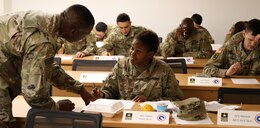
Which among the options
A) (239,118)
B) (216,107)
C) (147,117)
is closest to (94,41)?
(216,107)

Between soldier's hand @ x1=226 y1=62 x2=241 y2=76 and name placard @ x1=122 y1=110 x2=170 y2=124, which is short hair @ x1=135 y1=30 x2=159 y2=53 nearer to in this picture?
name placard @ x1=122 y1=110 x2=170 y2=124

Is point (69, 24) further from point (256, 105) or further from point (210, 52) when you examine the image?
point (210, 52)

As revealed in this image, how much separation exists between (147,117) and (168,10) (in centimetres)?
587

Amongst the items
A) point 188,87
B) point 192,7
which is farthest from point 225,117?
point 192,7

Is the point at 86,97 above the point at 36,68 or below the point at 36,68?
below

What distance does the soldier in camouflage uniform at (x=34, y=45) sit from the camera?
6.14ft

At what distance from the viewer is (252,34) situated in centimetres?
352

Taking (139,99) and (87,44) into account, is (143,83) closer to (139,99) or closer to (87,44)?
(139,99)

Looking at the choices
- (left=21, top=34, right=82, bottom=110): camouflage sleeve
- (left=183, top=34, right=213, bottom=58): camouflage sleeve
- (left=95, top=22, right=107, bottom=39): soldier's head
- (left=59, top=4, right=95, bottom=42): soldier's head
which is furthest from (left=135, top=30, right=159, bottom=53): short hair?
(left=95, top=22, right=107, bottom=39): soldier's head

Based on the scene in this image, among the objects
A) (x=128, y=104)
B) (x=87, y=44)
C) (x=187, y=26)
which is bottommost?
(x=87, y=44)

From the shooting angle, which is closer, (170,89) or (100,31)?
(170,89)

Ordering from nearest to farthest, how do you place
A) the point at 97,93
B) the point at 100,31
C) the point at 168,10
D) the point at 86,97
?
the point at 86,97, the point at 97,93, the point at 100,31, the point at 168,10

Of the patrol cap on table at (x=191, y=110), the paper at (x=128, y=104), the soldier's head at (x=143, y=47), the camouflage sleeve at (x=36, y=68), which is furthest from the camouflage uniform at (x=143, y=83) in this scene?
the camouflage sleeve at (x=36, y=68)

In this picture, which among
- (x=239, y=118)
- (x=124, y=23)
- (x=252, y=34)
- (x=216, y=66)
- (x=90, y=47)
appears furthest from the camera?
(x=90, y=47)
